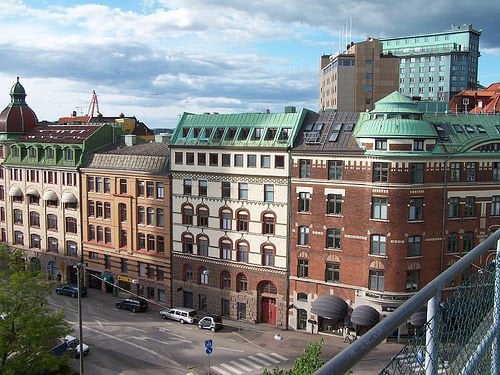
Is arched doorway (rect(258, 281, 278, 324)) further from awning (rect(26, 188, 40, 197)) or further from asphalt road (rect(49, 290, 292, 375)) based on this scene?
awning (rect(26, 188, 40, 197))

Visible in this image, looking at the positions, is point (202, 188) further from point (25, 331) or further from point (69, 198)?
point (25, 331)

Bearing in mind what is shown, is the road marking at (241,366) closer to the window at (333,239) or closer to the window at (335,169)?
the window at (333,239)

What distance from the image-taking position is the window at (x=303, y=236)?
5055 centimetres

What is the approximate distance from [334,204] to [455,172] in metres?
10.5

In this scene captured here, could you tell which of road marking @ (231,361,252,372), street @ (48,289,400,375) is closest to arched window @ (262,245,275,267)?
street @ (48,289,400,375)

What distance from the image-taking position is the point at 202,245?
56594mm

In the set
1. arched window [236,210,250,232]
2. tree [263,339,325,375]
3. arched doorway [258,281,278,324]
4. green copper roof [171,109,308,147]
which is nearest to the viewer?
tree [263,339,325,375]

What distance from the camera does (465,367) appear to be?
5.68 metres

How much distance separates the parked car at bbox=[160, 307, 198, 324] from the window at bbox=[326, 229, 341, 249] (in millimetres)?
14647

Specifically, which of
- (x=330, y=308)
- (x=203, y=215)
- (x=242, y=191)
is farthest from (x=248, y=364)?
(x=203, y=215)

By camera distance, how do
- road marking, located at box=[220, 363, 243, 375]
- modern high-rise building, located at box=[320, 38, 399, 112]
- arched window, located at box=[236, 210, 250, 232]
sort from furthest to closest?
1. modern high-rise building, located at box=[320, 38, 399, 112]
2. arched window, located at box=[236, 210, 250, 232]
3. road marking, located at box=[220, 363, 243, 375]

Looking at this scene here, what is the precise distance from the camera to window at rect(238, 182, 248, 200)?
5303cm

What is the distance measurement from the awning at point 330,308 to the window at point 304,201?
794 cm

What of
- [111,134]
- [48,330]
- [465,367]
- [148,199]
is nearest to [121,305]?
[148,199]
